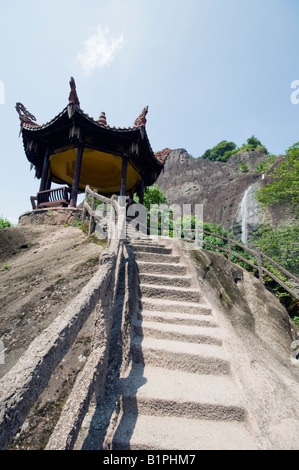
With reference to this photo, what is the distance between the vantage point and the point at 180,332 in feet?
9.40

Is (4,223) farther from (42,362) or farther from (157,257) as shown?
(42,362)

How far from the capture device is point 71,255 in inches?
174

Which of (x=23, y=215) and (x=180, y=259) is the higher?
(x=23, y=215)

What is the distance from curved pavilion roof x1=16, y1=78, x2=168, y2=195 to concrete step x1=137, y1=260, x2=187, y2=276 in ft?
21.5

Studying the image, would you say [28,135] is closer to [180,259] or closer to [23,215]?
[23,215]

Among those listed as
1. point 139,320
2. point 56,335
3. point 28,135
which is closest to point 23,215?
point 28,135

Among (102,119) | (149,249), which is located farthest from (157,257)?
(102,119)

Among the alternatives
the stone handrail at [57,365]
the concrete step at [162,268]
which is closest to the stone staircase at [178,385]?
the stone handrail at [57,365]

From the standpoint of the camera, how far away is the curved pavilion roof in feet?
27.2

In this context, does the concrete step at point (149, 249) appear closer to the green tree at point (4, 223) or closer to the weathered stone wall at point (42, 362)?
the weathered stone wall at point (42, 362)

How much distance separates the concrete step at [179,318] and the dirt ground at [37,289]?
1.08m

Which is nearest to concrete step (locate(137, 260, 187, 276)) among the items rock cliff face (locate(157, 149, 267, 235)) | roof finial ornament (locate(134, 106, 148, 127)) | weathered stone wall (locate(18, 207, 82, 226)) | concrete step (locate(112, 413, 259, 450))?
concrete step (locate(112, 413, 259, 450))

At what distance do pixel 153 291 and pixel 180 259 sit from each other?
1.26 m

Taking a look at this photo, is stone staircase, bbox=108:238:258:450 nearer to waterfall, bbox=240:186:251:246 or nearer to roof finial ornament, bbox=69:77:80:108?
roof finial ornament, bbox=69:77:80:108
